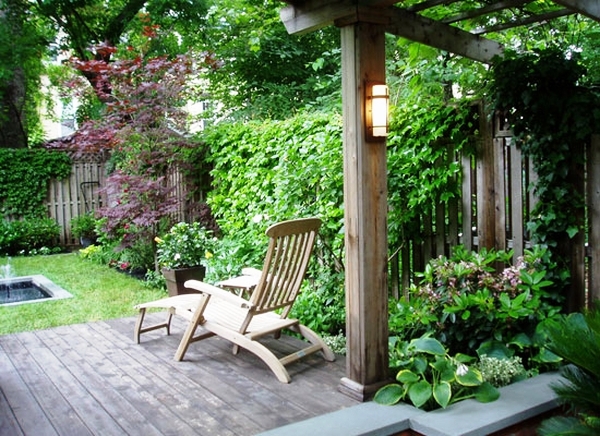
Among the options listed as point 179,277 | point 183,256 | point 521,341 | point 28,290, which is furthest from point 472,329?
point 28,290

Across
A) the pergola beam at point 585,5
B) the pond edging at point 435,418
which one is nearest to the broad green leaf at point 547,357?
the pond edging at point 435,418

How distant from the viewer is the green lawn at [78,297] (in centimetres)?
548

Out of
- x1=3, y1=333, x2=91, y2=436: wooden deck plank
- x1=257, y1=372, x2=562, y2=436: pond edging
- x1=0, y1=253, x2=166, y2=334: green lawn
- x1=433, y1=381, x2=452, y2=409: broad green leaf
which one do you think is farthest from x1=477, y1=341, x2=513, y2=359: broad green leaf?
x1=0, y1=253, x2=166, y2=334: green lawn

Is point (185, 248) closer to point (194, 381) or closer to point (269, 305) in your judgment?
point (269, 305)

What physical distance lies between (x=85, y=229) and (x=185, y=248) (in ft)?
15.9

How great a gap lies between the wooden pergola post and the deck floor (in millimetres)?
281

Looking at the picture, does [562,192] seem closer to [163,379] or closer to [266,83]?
[163,379]

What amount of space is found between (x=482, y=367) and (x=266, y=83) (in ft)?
29.9

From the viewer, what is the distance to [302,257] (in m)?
4.12

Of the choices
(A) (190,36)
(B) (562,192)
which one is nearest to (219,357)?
(B) (562,192)

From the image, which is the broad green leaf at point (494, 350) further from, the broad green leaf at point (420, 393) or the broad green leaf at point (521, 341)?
the broad green leaf at point (420, 393)

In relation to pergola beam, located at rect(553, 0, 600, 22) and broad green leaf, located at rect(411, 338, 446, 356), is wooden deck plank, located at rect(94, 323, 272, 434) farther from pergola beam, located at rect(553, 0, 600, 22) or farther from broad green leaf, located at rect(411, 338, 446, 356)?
pergola beam, located at rect(553, 0, 600, 22)

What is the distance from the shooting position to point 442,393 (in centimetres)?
291

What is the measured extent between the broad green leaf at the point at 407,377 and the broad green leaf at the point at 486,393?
0.31 metres
